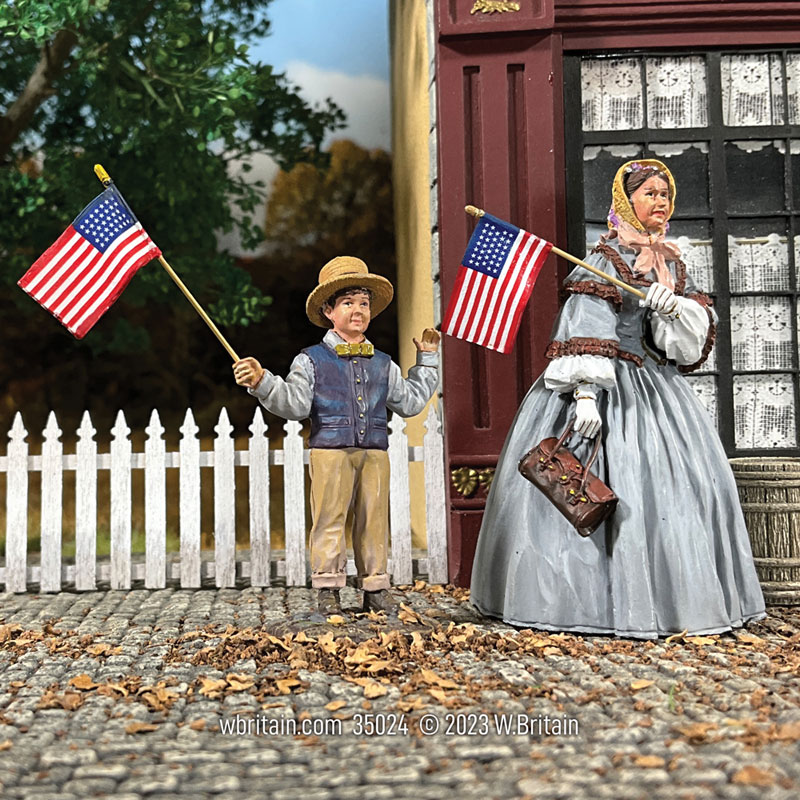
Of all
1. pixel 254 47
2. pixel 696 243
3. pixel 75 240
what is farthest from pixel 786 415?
pixel 254 47

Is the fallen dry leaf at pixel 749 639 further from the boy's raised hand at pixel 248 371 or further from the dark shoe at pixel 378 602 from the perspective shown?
the boy's raised hand at pixel 248 371

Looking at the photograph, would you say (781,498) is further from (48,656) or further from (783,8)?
(48,656)

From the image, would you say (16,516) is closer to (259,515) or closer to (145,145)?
(259,515)

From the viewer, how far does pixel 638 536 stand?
156 inches

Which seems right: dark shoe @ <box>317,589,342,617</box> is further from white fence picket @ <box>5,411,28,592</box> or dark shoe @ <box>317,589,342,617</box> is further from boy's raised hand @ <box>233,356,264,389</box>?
white fence picket @ <box>5,411,28,592</box>

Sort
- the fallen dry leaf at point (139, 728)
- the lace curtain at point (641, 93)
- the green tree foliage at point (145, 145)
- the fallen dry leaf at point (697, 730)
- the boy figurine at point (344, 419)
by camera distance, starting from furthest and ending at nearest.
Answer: the green tree foliage at point (145, 145), the lace curtain at point (641, 93), the boy figurine at point (344, 419), the fallen dry leaf at point (139, 728), the fallen dry leaf at point (697, 730)

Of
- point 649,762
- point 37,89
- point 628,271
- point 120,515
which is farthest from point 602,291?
point 37,89

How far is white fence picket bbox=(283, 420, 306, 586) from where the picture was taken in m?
5.59

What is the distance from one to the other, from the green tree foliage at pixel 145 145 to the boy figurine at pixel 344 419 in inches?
106

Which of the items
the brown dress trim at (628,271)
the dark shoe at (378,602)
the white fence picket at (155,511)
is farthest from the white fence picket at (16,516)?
the brown dress trim at (628,271)

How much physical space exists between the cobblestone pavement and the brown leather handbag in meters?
0.54

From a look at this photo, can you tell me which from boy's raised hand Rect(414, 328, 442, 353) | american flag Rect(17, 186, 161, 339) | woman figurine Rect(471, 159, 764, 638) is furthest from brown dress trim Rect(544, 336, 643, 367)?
american flag Rect(17, 186, 161, 339)

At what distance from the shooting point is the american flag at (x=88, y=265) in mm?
3928

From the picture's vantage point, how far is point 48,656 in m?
3.86
